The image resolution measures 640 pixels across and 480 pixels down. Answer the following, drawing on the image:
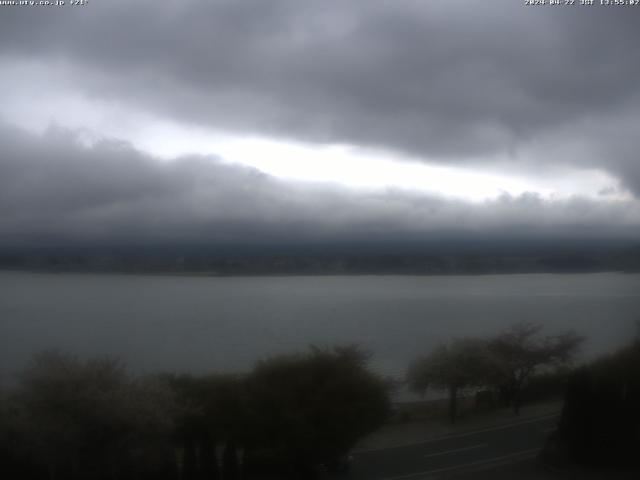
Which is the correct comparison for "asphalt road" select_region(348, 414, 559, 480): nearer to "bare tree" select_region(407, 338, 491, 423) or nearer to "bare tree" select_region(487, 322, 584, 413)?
"bare tree" select_region(407, 338, 491, 423)

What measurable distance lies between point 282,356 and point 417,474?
9.56 feet

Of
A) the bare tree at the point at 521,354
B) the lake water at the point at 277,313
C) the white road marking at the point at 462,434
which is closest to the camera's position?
the white road marking at the point at 462,434

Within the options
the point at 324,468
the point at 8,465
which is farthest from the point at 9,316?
the point at 324,468

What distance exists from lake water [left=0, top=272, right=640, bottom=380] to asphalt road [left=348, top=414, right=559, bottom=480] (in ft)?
7.23

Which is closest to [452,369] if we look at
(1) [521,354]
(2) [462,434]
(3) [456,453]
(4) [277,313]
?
(1) [521,354]

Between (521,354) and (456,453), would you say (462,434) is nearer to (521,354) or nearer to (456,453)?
(456,453)

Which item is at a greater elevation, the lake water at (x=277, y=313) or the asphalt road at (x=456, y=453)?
A: the lake water at (x=277, y=313)

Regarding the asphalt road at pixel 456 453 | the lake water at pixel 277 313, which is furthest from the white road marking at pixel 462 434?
the lake water at pixel 277 313

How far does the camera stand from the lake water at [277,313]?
11008mm

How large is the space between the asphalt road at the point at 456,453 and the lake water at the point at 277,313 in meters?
2.20

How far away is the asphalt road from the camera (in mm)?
7996

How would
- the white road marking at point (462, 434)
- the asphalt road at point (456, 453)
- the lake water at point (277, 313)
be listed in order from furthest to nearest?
the lake water at point (277, 313) → the white road marking at point (462, 434) → the asphalt road at point (456, 453)

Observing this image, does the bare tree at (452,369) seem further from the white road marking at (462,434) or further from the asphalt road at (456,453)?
the asphalt road at (456,453)

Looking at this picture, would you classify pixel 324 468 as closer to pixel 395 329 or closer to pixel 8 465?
pixel 8 465
